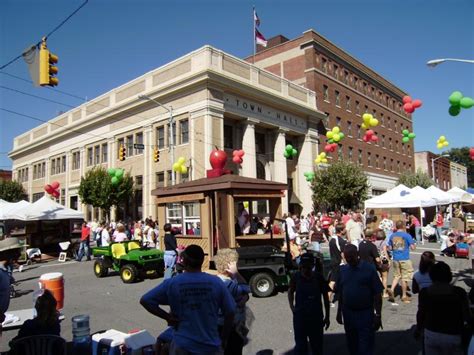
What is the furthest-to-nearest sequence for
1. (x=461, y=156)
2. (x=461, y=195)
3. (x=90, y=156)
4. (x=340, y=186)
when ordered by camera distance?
(x=461, y=156), (x=90, y=156), (x=340, y=186), (x=461, y=195)

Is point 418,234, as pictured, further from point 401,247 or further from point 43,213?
Result: point 43,213

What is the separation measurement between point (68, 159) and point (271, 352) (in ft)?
124

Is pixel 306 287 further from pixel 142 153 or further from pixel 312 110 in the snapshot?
pixel 312 110

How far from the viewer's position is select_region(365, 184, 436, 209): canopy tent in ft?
60.8

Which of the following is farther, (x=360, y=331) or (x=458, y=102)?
(x=458, y=102)

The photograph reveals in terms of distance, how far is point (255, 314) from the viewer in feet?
24.6

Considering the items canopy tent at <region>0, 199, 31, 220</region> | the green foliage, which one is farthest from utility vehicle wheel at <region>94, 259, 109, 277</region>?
the green foliage

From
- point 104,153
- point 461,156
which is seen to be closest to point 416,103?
point 104,153

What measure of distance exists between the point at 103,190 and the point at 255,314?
2369cm

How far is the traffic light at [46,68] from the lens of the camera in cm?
976

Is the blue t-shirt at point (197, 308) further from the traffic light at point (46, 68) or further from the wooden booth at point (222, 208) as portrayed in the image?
the traffic light at point (46, 68)

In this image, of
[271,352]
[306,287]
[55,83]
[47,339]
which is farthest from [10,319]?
[55,83]

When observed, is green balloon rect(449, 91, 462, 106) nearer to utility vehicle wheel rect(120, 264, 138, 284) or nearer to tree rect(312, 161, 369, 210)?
utility vehicle wheel rect(120, 264, 138, 284)

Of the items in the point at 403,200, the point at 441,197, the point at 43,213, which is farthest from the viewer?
the point at 441,197
